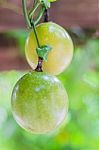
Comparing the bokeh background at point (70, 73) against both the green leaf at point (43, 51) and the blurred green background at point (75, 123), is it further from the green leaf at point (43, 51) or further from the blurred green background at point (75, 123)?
the green leaf at point (43, 51)

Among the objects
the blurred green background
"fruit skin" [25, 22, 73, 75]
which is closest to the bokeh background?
the blurred green background

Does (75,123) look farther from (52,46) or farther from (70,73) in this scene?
(52,46)

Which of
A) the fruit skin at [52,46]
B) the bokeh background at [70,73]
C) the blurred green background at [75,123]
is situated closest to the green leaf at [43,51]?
the fruit skin at [52,46]

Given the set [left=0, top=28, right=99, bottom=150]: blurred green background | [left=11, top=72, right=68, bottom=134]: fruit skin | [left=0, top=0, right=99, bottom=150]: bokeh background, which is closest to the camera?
[left=11, top=72, right=68, bottom=134]: fruit skin

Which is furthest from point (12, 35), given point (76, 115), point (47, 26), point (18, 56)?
point (47, 26)

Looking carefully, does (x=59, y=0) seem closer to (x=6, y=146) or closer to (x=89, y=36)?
(x=89, y=36)

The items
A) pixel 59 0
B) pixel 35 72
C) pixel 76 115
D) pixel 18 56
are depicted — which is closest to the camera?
pixel 35 72

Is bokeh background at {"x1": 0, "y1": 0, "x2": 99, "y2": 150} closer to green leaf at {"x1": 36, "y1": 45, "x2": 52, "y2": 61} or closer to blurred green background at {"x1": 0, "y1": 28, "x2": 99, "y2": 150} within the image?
blurred green background at {"x1": 0, "y1": 28, "x2": 99, "y2": 150}
